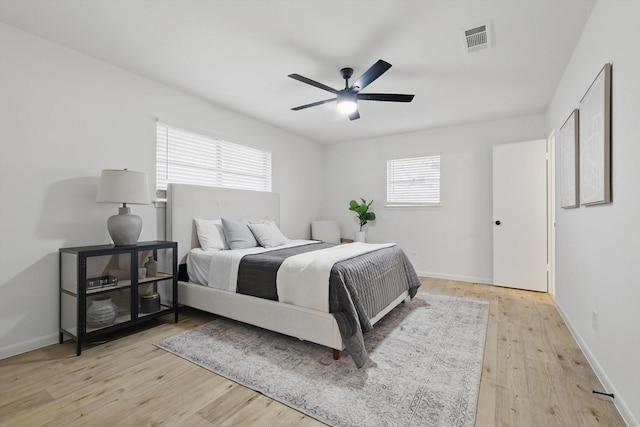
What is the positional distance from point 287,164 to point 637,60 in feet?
14.3

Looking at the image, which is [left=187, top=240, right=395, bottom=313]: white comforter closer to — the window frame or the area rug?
the area rug

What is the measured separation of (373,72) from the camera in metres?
2.41

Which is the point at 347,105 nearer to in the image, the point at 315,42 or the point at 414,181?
the point at 315,42

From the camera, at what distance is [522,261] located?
4199 mm

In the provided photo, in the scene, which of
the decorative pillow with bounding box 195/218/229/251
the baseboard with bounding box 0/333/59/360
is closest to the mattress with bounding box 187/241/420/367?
the decorative pillow with bounding box 195/218/229/251

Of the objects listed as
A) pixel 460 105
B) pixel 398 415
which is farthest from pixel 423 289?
pixel 398 415

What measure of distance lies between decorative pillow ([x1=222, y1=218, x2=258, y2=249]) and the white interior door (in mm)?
3494

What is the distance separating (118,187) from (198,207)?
1.06m

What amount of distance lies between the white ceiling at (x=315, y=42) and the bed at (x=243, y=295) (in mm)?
1282

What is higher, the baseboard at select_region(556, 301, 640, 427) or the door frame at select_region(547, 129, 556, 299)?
the door frame at select_region(547, 129, 556, 299)

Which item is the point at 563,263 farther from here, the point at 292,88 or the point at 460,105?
the point at 292,88

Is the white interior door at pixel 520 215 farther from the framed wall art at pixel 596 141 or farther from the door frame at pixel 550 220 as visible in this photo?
the framed wall art at pixel 596 141

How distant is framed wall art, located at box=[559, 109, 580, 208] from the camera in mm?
2453

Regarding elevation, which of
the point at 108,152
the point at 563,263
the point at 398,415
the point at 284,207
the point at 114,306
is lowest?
the point at 398,415
